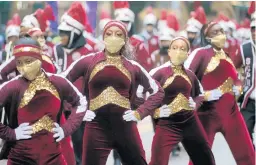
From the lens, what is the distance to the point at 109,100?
6.99 meters

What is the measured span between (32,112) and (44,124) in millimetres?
138

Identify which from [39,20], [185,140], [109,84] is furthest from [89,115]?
[39,20]

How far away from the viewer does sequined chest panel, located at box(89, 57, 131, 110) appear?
699cm

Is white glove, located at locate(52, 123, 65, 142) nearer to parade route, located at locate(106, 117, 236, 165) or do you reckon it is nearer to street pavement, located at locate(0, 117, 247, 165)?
street pavement, located at locate(0, 117, 247, 165)

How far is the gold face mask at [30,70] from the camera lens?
242 inches

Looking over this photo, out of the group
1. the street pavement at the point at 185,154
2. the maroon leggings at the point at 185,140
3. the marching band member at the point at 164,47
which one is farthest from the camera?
the marching band member at the point at 164,47

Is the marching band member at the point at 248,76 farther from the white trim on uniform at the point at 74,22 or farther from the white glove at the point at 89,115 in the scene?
the white glove at the point at 89,115

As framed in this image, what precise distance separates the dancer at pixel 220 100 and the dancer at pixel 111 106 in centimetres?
136

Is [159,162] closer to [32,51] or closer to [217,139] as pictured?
[32,51]

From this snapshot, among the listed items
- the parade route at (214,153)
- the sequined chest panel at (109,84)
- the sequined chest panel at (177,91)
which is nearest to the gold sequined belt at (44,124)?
the sequined chest panel at (109,84)

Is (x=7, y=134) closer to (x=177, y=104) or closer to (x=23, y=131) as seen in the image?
(x=23, y=131)

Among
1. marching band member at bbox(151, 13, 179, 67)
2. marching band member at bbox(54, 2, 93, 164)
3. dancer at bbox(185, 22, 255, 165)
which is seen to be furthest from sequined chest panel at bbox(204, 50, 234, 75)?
marching band member at bbox(151, 13, 179, 67)

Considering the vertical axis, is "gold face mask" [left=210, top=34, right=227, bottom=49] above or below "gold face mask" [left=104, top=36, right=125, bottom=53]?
below

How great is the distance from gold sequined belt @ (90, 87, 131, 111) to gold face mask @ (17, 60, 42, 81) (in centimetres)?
95
